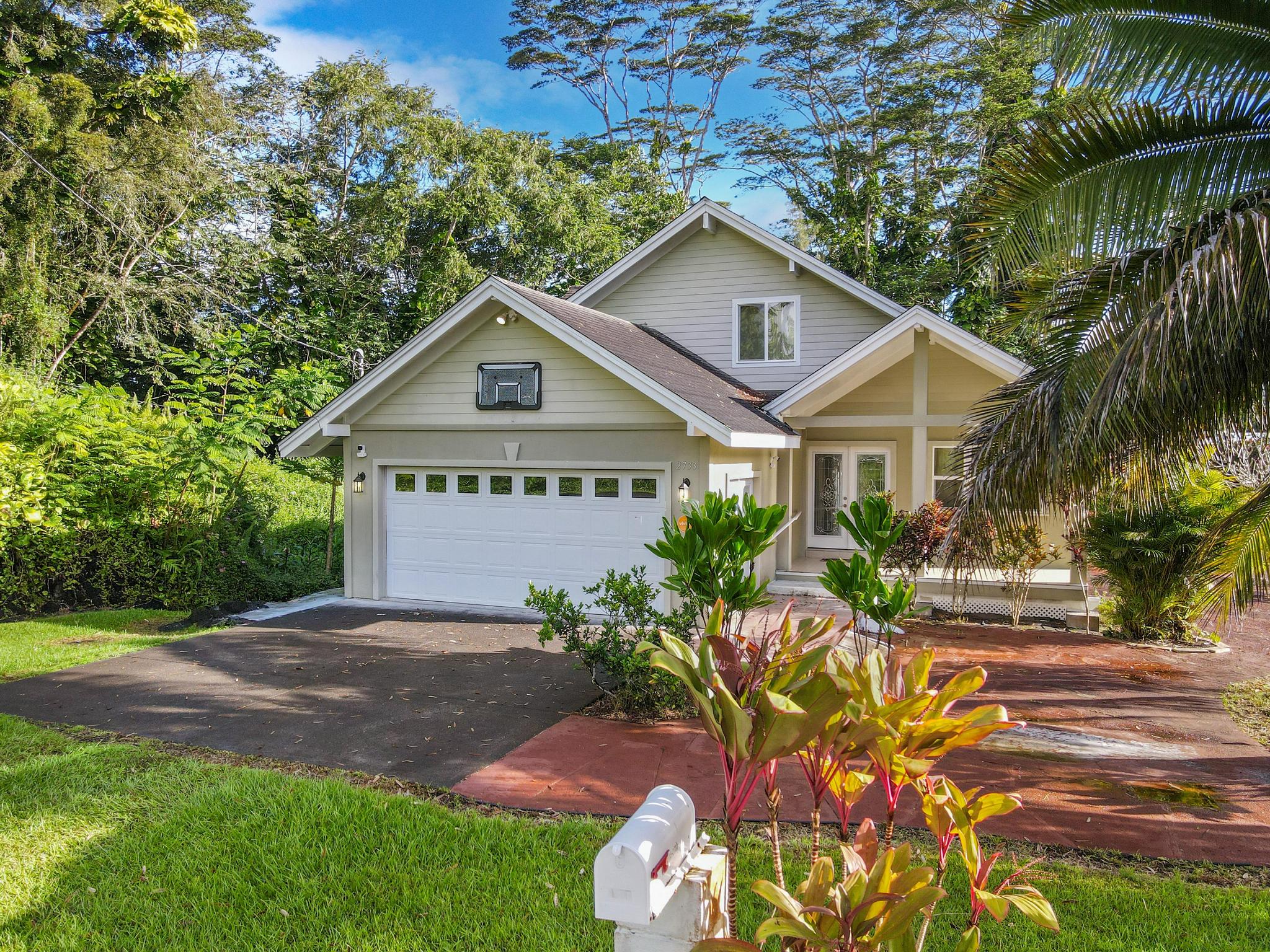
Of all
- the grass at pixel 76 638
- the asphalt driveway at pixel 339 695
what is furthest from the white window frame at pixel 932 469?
the grass at pixel 76 638

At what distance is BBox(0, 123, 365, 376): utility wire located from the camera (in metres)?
17.7

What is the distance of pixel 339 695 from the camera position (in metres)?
8.48

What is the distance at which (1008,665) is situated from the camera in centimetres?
979

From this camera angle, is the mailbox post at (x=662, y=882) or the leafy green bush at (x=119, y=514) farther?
the leafy green bush at (x=119, y=514)

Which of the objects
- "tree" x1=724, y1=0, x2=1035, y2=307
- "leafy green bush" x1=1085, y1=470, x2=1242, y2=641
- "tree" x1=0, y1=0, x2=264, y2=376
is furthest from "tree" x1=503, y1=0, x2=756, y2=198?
"leafy green bush" x1=1085, y1=470, x2=1242, y2=641

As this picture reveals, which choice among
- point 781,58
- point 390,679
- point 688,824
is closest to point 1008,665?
point 390,679

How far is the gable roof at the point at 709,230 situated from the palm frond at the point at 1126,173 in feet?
27.8

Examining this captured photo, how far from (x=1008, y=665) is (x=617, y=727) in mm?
5103

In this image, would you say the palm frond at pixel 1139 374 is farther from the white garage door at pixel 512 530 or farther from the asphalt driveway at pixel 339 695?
the white garage door at pixel 512 530

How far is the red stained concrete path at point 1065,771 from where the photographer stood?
17.8ft

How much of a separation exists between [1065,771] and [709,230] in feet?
41.7

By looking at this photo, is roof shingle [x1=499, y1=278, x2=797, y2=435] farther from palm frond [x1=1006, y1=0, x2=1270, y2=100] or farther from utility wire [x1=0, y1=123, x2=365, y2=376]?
palm frond [x1=1006, y1=0, x2=1270, y2=100]

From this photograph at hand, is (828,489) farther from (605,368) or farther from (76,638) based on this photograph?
(76,638)

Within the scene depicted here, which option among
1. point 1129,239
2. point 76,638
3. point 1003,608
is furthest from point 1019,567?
point 76,638
